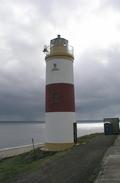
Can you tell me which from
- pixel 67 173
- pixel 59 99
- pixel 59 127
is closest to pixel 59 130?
pixel 59 127

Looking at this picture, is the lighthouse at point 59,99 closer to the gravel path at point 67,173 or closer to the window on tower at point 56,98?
the window on tower at point 56,98

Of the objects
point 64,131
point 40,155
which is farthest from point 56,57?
point 40,155

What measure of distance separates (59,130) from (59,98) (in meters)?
2.01

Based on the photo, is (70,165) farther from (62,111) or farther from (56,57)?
(56,57)

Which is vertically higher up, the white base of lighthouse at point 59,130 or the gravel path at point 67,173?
the white base of lighthouse at point 59,130

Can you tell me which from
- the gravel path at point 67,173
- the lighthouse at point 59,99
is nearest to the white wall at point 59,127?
the lighthouse at point 59,99

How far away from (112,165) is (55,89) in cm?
1018

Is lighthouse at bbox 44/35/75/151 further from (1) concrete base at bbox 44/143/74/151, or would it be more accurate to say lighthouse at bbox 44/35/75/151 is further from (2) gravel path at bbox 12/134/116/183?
(2) gravel path at bbox 12/134/116/183

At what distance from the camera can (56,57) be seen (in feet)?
68.0

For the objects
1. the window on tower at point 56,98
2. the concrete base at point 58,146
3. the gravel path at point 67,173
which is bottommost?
the gravel path at point 67,173

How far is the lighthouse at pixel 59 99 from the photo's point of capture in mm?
20328

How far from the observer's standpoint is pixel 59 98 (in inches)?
801

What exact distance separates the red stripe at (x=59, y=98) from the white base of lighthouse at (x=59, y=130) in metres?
0.32

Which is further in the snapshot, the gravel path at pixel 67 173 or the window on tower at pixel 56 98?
the window on tower at pixel 56 98
